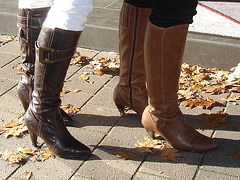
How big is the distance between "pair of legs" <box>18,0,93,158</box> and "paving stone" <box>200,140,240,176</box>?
70 cm

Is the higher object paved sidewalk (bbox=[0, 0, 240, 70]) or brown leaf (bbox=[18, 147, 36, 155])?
paved sidewalk (bbox=[0, 0, 240, 70])

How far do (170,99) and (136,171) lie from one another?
17.9 inches

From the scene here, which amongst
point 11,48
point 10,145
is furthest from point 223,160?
point 11,48

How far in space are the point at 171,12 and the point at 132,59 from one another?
58 centimetres

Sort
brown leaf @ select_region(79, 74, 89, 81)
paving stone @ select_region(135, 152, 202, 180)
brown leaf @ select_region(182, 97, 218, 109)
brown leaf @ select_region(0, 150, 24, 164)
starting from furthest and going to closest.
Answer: brown leaf @ select_region(79, 74, 89, 81)
brown leaf @ select_region(182, 97, 218, 109)
brown leaf @ select_region(0, 150, 24, 164)
paving stone @ select_region(135, 152, 202, 180)

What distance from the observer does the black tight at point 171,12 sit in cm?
219

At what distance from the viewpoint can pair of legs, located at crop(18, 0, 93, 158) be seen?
7.13 ft

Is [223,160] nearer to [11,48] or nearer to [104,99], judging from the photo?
[104,99]

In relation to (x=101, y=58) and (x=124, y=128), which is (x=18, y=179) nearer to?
(x=124, y=128)

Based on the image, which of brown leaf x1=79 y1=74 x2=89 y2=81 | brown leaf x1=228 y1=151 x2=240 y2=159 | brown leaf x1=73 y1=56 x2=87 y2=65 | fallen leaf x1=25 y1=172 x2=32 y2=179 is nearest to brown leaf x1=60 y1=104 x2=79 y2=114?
brown leaf x1=79 y1=74 x2=89 y2=81

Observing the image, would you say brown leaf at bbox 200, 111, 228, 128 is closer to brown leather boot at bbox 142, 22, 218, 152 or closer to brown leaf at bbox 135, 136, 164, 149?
brown leather boot at bbox 142, 22, 218, 152

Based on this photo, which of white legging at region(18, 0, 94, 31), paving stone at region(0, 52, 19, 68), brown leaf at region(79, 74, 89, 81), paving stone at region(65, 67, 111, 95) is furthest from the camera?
paving stone at region(0, 52, 19, 68)

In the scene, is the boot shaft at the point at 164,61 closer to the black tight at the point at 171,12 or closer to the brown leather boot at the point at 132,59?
the black tight at the point at 171,12

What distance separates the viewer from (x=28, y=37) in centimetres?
257
